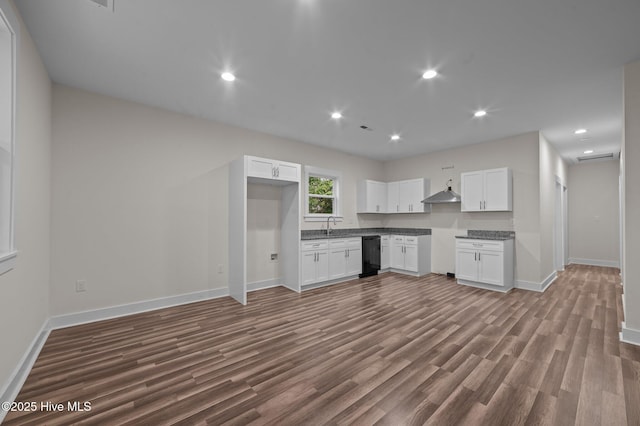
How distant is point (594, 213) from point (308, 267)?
765cm

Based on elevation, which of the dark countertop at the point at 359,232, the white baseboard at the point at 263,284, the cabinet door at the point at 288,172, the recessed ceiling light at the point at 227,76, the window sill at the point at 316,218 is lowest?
the white baseboard at the point at 263,284

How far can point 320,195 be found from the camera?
596 centimetres

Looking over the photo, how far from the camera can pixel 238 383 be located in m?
2.11

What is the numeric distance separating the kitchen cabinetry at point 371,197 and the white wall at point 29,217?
5.35 metres

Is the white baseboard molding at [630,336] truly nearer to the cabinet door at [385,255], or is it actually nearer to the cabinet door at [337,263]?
the cabinet door at [337,263]

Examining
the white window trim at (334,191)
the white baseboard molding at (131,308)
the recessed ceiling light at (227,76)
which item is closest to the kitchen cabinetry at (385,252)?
the white window trim at (334,191)

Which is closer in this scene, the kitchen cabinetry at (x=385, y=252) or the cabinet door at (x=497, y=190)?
the cabinet door at (x=497, y=190)

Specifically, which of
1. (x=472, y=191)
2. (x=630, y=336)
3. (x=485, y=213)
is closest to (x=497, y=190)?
(x=472, y=191)

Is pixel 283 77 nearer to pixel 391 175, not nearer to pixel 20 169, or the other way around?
pixel 20 169

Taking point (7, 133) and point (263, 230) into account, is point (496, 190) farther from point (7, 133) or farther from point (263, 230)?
point (7, 133)

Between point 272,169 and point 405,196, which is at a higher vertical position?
point 272,169

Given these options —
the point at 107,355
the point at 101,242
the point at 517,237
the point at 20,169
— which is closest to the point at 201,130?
the point at 101,242

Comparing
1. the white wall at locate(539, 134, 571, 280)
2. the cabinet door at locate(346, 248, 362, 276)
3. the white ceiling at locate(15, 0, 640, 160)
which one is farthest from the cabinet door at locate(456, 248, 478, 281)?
the white ceiling at locate(15, 0, 640, 160)

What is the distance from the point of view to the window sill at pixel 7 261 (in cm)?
175
